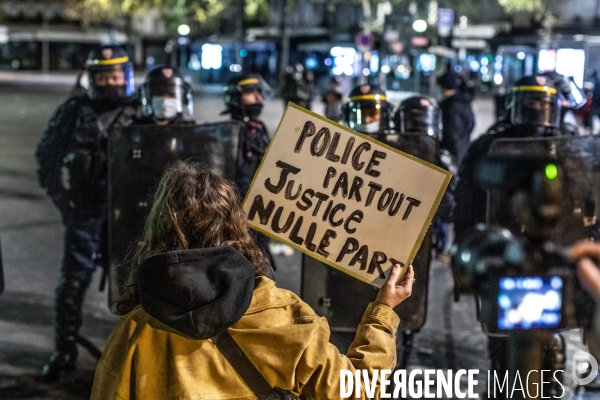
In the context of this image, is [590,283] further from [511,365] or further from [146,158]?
[146,158]

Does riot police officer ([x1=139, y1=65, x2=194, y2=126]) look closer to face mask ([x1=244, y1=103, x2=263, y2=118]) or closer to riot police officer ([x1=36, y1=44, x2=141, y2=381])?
riot police officer ([x1=36, y1=44, x2=141, y2=381])

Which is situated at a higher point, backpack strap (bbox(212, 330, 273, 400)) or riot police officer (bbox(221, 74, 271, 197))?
riot police officer (bbox(221, 74, 271, 197))

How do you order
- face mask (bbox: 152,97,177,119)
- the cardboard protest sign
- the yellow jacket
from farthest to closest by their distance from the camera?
face mask (bbox: 152,97,177,119)
the cardboard protest sign
the yellow jacket

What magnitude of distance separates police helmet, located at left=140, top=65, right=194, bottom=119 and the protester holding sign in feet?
9.18

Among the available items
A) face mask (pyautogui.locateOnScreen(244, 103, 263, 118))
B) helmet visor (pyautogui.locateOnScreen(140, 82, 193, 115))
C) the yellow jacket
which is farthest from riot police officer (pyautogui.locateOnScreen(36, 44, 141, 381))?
the yellow jacket

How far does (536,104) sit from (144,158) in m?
2.22

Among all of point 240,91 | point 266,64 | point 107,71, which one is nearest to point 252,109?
point 240,91

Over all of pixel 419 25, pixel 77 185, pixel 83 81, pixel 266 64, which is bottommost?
pixel 266 64

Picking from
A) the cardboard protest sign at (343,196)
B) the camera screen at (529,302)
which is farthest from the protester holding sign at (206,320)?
the cardboard protest sign at (343,196)

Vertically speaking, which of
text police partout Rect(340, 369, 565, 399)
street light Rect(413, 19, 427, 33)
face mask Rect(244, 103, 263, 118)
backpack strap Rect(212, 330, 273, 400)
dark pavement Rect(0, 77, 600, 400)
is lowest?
dark pavement Rect(0, 77, 600, 400)

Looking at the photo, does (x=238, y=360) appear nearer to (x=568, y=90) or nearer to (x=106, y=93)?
(x=106, y=93)

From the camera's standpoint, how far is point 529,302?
7.17 feet

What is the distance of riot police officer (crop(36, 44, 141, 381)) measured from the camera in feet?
16.0

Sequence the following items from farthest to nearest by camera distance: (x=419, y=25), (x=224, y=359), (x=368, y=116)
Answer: (x=419, y=25) < (x=368, y=116) < (x=224, y=359)
